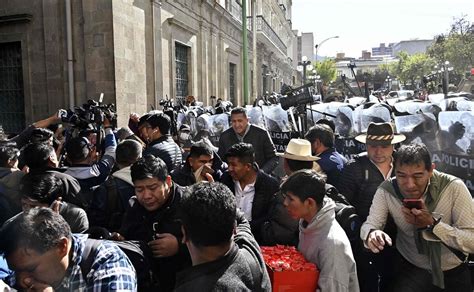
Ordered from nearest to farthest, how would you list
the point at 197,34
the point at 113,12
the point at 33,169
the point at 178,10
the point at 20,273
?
the point at 20,273
the point at 33,169
the point at 113,12
the point at 178,10
the point at 197,34

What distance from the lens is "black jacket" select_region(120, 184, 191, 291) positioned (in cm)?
253

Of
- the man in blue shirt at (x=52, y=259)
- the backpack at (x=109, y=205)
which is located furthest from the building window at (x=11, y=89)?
the man in blue shirt at (x=52, y=259)

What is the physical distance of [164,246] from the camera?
8.04ft

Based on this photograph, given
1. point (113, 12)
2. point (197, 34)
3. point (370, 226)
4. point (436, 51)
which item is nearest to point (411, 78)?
point (436, 51)

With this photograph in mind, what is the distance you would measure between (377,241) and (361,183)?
109 centimetres

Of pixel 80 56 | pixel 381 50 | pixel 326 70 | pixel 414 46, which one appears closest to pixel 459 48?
pixel 326 70

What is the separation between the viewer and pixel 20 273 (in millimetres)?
1763

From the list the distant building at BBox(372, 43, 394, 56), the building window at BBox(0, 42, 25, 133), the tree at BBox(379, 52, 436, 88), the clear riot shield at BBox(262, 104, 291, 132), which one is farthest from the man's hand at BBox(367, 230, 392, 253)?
the distant building at BBox(372, 43, 394, 56)

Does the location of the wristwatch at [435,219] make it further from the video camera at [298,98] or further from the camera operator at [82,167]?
the video camera at [298,98]

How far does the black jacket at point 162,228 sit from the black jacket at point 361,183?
5.05ft

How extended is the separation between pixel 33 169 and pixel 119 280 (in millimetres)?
1817

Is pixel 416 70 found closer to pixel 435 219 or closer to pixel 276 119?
pixel 276 119

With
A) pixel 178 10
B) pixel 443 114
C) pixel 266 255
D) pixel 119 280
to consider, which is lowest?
pixel 266 255

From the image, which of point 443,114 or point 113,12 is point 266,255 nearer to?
point 443,114
